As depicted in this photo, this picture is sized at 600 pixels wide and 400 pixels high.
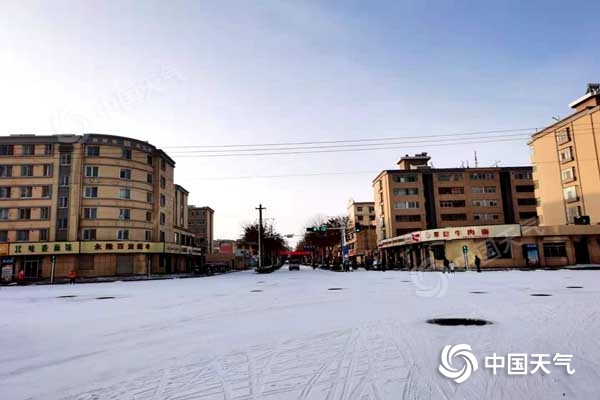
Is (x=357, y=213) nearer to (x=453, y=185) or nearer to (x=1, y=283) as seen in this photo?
(x=453, y=185)

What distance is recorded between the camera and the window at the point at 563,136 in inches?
1721

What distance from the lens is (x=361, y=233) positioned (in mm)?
87438

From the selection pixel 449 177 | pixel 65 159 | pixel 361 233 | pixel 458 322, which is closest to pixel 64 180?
pixel 65 159

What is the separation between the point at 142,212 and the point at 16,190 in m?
13.6

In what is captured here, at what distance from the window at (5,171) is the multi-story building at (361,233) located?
4908cm

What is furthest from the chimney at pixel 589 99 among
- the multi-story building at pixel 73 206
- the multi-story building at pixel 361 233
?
the multi-story building at pixel 73 206

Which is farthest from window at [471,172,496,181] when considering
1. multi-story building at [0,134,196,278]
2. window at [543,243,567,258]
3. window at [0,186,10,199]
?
window at [0,186,10,199]

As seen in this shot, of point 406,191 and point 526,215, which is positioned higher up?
point 406,191

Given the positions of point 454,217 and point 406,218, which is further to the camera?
point 454,217

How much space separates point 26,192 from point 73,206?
5.65 m

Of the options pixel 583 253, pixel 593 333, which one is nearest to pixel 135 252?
pixel 593 333

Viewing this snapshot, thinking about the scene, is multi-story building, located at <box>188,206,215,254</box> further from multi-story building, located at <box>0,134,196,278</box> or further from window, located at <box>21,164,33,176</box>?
window, located at <box>21,164,33,176</box>

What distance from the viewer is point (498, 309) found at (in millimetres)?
10742

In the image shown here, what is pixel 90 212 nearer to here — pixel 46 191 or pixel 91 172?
pixel 91 172
